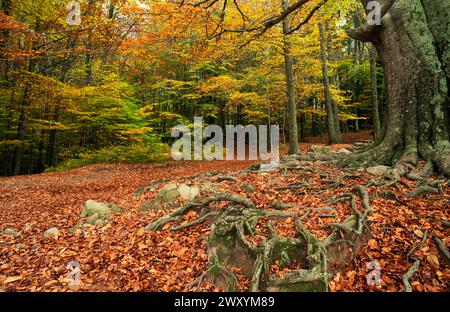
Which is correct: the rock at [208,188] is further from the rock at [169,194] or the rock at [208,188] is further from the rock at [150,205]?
the rock at [150,205]

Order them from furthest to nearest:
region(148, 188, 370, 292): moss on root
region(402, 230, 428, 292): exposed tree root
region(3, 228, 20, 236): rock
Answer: region(3, 228, 20, 236): rock
region(148, 188, 370, 292): moss on root
region(402, 230, 428, 292): exposed tree root

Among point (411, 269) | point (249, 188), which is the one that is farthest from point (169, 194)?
point (411, 269)

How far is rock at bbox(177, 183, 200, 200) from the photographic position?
19.1 feet

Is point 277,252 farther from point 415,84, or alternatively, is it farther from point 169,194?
point 415,84

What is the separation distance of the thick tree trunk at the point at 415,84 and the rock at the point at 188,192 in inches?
159

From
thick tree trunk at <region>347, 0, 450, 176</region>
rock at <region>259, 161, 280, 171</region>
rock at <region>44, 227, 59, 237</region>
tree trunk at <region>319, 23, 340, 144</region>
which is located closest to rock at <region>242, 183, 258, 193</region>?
rock at <region>259, 161, 280, 171</region>

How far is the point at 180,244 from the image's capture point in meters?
4.19

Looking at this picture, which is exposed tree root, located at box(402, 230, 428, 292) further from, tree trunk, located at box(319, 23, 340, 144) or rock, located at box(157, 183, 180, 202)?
tree trunk, located at box(319, 23, 340, 144)

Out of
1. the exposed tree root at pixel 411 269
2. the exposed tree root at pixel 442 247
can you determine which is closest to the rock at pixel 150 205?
the exposed tree root at pixel 411 269

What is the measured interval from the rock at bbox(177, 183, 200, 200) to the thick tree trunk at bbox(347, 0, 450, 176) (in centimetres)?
405

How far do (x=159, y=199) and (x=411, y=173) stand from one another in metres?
5.27

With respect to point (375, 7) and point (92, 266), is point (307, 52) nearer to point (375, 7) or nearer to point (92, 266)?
point (375, 7)
